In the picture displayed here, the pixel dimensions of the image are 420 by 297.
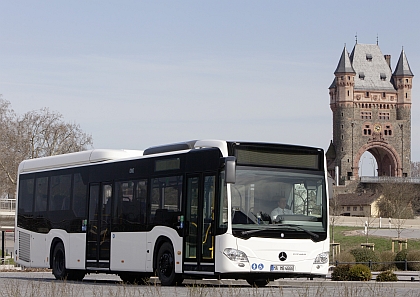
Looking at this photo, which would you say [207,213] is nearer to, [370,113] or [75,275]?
[75,275]

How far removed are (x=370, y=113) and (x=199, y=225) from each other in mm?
134110

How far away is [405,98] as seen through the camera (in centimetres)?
15000

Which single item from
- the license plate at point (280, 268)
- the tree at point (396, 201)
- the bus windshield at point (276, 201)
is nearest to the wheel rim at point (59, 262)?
the bus windshield at point (276, 201)

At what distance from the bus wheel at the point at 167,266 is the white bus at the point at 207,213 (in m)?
0.02

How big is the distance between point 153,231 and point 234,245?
2658mm

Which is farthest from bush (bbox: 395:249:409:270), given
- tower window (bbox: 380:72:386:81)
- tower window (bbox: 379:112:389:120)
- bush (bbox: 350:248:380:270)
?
tower window (bbox: 380:72:386:81)

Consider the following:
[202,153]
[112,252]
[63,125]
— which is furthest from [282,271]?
[63,125]

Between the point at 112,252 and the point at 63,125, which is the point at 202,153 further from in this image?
the point at 63,125

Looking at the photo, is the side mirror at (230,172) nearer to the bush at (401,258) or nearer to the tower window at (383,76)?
the bush at (401,258)

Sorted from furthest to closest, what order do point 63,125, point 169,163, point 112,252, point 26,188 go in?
point 63,125
point 26,188
point 112,252
point 169,163

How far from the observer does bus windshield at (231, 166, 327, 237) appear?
16578 mm

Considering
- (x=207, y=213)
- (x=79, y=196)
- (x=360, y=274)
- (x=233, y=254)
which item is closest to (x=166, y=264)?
(x=207, y=213)

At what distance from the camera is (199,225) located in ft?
55.9

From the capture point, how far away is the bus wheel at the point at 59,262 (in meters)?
22.0
